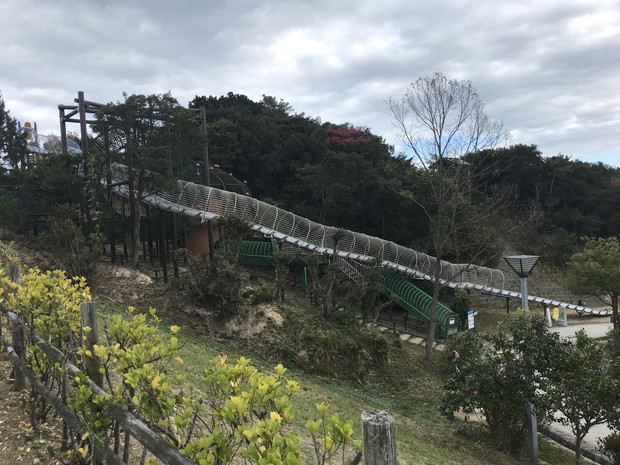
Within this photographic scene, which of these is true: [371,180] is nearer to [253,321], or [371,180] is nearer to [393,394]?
[253,321]

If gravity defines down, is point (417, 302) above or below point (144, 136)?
below

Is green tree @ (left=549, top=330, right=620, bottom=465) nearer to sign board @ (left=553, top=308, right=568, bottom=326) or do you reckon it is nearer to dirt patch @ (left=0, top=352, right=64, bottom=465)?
dirt patch @ (left=0, top=352, right=64, bottom=465)

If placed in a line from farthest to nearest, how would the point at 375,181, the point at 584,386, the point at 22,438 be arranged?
the point at 375,181 → the point at 584,386 → the point at 22,438

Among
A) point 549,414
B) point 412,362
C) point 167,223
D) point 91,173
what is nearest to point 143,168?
point 91,173

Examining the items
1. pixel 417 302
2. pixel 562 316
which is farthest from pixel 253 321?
pixel 562 316

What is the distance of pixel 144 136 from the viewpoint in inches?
584

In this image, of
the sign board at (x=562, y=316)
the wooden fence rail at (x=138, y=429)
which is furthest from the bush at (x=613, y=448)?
the sign board at (x=562, y=316)

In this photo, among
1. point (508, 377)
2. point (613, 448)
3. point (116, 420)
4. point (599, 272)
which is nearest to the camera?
point (116, 420)

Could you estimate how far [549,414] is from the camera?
6.98 meters

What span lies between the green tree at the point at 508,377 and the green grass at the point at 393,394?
23.8 inches

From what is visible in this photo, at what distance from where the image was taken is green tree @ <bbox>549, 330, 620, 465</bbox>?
22.0ft

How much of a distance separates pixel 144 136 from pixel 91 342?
43.9 feet

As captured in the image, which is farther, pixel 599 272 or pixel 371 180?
pixel 371 180

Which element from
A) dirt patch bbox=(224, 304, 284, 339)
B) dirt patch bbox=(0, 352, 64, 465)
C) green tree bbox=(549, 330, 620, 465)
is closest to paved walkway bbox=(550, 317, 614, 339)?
green tree bbox=(549, 330, 620, 465)
